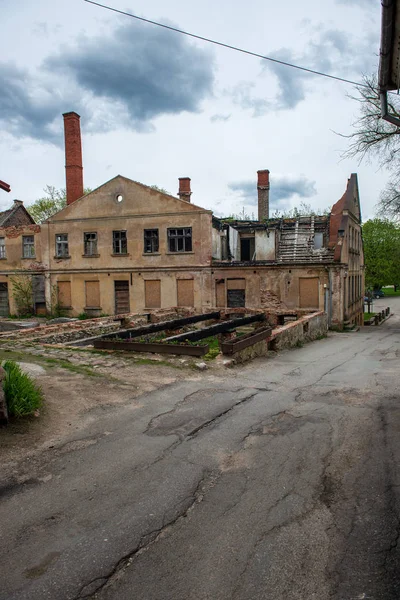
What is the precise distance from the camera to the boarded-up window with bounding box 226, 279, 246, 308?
2342 cm

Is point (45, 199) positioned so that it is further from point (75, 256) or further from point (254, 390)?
point (254, 390)

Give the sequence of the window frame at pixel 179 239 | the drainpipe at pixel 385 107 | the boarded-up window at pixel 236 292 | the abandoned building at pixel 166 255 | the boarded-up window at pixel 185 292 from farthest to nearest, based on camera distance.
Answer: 1. the boarded-up window at pixel 185 292
2. the window frame at pixel 179 239
3. the boarded-up window at pixel 236 292
4. the abandoned building at pixel 166 255
5. the drainpipe at pixel 385 107

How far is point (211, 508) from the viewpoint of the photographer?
379 centimetres

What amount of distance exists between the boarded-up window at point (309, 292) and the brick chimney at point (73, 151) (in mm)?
16228

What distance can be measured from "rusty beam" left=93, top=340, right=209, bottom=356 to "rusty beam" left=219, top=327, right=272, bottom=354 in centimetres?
48

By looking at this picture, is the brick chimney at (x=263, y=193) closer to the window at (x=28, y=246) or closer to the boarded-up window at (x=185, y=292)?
the boarded-up window at (x=185, y=292)

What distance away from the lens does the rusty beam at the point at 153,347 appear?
10.2 metres

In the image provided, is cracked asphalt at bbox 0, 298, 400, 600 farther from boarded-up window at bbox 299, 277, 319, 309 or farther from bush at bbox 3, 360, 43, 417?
boarded-up window at bbox 299, 277, 319, 309

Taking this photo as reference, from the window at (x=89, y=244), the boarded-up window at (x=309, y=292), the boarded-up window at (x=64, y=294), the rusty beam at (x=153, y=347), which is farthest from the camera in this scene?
the boarded-up window at (x=64, y=294)

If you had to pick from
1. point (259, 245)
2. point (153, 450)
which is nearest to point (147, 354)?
point (153, 450)

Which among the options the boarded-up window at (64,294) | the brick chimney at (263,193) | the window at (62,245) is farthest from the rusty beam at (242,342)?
the window at (62,245)

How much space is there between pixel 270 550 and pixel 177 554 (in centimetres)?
74

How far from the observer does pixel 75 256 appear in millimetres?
26188

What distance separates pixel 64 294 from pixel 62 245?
3.26 meters
